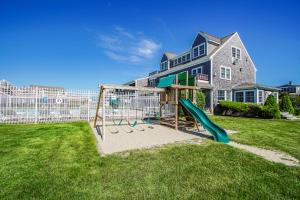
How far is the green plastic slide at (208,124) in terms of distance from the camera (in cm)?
583

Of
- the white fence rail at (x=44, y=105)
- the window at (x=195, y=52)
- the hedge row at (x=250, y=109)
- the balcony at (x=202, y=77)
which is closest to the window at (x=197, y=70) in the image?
the balcony at (x=202, y=77)

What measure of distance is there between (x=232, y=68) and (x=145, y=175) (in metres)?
20.5

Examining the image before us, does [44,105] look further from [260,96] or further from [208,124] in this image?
[260,96]

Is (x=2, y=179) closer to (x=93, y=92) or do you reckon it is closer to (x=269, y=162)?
(x=269, y=162)

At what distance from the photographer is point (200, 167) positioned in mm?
3586

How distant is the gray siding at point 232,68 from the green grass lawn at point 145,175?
1495 cm

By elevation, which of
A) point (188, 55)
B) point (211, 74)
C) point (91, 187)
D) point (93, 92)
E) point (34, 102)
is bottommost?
point (91, 187)

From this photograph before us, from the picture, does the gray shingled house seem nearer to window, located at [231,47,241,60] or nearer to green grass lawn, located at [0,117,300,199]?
window, located at [231,47,241,60]

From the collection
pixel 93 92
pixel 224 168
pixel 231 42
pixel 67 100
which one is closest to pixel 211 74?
pixel 231 42

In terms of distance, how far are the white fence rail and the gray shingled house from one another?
1158 centimetres

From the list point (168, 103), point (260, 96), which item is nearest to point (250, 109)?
point (260, 96)

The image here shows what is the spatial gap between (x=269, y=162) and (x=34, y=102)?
1254 centimetres

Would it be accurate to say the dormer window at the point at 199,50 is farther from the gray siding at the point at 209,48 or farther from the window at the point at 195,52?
the gray siding at the point at 209,48

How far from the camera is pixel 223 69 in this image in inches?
758
